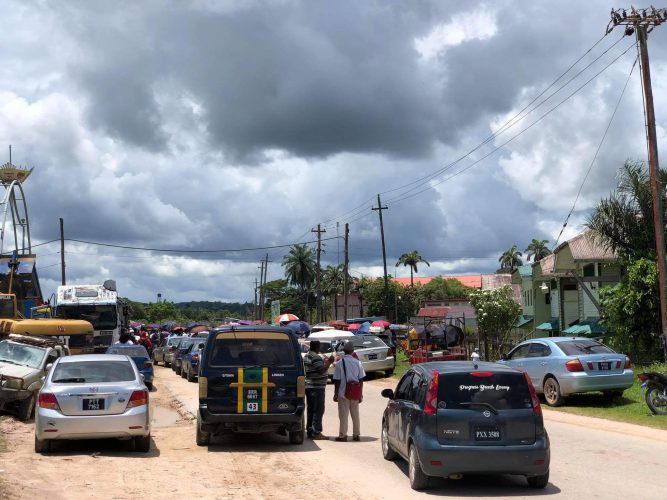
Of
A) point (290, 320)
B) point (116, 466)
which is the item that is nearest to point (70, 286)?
point (290, 320)

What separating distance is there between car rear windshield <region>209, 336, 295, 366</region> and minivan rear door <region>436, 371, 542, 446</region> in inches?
174

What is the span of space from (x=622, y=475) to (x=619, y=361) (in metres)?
8.57

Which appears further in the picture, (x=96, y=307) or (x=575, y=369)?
(x=96, y=307)

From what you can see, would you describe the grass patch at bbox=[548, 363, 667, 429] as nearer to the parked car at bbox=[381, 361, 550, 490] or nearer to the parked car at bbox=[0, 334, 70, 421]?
the parked car at bbox=[381, 361, 550, 490]

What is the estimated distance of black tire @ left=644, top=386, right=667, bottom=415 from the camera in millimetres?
16266

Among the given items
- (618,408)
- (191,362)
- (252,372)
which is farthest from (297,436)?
(191,362)

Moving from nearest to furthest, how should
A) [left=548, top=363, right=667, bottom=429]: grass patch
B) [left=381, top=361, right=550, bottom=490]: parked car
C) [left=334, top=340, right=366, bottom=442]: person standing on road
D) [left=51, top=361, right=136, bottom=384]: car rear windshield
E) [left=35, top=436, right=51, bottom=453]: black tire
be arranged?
[left=381, top=361, right=550, bottom=490]: parked car < [left=35, top=436, right=51, bottom=453]: black tire < [left=51, top=361, right=136, bottom=384]: car rear windshield < [left=334, top=340, right=366, bottom=442]: person standing on road < [left=548, top=363, right=667, bottom=429]: grass patch

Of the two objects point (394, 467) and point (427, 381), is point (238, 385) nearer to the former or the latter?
point (394, 467)

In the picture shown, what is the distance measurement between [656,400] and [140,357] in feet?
50.1

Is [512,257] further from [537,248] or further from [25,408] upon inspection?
[25,408]

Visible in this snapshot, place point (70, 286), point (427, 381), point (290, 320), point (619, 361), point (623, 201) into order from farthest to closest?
point (290, 320) < point (70, 286) < point (623, 201) < point (619, 361) < point (427, 381)

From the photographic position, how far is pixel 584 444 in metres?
13.3

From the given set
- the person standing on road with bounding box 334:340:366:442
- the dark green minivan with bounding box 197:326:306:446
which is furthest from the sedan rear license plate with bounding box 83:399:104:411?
the person standing on road with bounding box 334:340:366:442

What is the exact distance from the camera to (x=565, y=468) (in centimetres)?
1102
